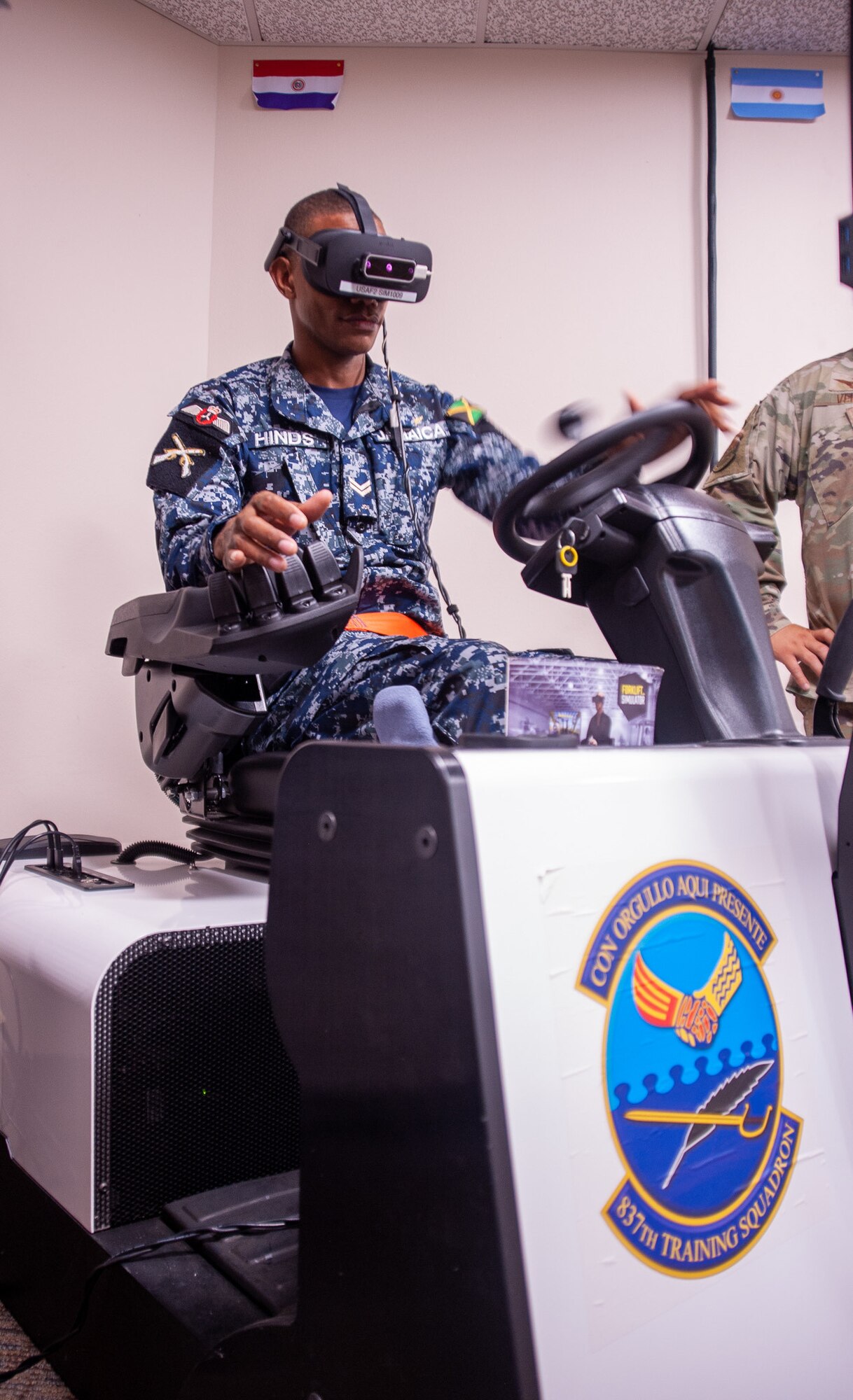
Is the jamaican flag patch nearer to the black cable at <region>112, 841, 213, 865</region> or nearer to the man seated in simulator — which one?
the man seated in simulator

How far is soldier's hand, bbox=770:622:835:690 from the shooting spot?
1531 millimetres

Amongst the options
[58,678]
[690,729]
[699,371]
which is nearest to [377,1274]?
[690,729]

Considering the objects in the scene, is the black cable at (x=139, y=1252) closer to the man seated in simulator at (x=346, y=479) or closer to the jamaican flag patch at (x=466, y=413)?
the man seated in simulator at (x=346, y=479)

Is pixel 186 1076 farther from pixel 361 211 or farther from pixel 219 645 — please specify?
pixel 361 211

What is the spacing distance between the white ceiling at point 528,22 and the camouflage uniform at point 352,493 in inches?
44.6

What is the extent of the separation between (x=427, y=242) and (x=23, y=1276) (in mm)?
2107

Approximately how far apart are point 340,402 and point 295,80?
1.22 meters

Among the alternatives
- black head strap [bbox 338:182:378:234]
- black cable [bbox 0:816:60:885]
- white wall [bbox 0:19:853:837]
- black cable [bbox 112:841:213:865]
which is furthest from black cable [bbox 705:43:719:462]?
black cable [bbox 0:816:60:885]

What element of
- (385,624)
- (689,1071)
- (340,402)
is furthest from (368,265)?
(689,1071)

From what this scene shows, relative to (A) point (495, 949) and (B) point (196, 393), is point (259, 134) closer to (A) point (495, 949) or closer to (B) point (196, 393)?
(B) point (196, 393)

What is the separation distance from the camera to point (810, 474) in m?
1.76

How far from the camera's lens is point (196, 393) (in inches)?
54.9

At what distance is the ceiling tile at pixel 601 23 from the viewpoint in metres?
2.19

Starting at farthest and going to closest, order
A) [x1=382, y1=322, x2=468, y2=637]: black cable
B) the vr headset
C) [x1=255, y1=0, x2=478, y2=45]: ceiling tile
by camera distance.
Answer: [x1=255, y1=0, x2=478, y2=45]: ceiling tile → [x1=382, y1=322, x2=468, y2=637]: black cable → the vr headset
